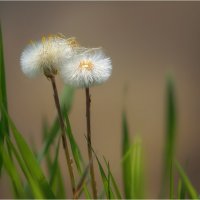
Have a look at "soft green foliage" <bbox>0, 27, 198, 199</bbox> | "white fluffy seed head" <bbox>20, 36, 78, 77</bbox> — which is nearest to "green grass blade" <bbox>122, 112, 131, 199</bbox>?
"soft green foliage" <bbox>0, 27, 198, 199</bbox>

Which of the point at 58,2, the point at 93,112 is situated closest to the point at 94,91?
the point at 93,112

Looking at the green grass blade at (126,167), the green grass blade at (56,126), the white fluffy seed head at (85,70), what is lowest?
the green grass blade at (126,167)

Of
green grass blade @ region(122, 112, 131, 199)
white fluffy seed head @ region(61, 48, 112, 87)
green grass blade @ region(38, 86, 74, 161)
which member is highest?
white fluffy seed head @ region(61, 48, 112, 87)

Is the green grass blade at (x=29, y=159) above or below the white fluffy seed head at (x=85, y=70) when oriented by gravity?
below

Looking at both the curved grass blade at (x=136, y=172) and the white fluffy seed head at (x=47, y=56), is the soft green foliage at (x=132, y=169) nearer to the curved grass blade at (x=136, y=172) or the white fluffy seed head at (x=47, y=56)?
the curved grass blade at (x=136, y=172)

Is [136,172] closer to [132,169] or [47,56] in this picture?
[132,169]

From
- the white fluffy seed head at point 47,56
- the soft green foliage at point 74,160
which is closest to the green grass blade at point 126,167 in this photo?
the soft green foliage at point 74,160

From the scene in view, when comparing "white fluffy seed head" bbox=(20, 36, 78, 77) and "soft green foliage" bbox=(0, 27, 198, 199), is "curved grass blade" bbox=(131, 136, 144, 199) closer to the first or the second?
"soft green foliage" bbox=(0, 27, 198, 199)

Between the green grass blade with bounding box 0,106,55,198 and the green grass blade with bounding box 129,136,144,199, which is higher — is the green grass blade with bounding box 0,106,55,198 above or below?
above
